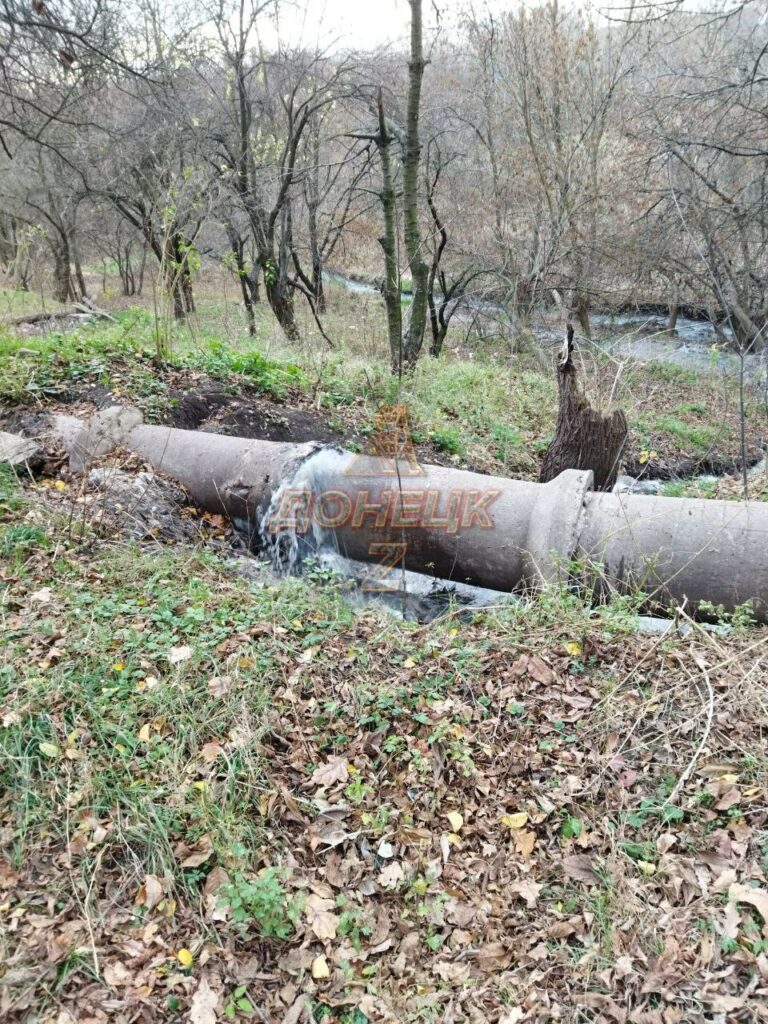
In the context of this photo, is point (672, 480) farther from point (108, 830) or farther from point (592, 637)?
point (108, 830)

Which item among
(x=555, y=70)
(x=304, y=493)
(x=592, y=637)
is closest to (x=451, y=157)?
(x=555, y=70)

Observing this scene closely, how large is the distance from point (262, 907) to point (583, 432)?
4.20 m

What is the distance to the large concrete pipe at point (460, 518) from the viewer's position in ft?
12.5

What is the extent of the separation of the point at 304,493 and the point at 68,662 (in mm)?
2273

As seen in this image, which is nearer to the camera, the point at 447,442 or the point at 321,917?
the point at 321,917

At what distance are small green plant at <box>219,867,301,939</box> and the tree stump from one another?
4.08m

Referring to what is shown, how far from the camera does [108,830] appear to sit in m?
2.50

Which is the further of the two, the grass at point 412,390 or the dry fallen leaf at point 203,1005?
the grass at point 412,390

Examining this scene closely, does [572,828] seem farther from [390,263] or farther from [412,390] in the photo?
[390,263]

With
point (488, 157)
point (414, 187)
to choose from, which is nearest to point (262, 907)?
point (414, 187)

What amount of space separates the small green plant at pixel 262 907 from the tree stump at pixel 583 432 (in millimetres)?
4084

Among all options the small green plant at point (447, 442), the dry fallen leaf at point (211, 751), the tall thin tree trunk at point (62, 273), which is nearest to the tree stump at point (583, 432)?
the small green plant at point (447, 442)

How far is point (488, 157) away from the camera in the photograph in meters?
14.7

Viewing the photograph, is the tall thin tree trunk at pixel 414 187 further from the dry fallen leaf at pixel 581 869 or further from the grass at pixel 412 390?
the dry fallen leaf at pixel 581 869
